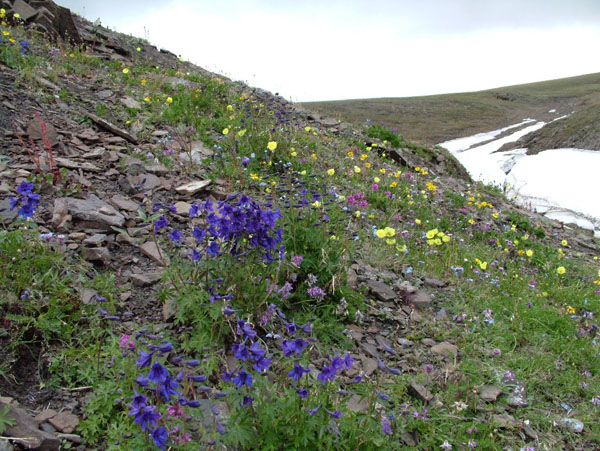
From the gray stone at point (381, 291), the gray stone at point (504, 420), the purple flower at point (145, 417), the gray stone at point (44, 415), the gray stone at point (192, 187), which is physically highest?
the gray stone at point (192, 187)

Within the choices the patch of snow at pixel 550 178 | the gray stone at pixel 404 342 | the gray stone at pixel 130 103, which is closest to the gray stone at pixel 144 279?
the gray stone at pixel 404 342

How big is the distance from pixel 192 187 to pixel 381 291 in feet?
8.17

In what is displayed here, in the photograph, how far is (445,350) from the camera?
3275mm

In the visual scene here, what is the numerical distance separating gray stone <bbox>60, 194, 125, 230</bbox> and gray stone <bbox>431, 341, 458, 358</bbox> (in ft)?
9.96

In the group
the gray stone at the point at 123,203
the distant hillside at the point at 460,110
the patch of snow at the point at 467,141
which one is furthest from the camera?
the distant hillside at the point at 460,110

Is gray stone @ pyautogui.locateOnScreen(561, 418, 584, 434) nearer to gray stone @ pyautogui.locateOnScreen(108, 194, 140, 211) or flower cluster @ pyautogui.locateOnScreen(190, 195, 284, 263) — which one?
flower cluster @ pyautogui.locateOnScreen(190, 195, 284, 263)

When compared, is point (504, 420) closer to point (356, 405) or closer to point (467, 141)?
point (356, 405)

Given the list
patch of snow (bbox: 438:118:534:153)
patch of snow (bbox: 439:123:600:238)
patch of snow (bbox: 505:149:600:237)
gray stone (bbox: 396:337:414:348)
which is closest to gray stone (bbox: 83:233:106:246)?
gray stone (bbox: 396:337:414:348)

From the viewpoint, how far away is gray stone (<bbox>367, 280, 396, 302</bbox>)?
149 inches

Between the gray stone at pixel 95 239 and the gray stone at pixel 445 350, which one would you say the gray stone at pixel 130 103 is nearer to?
the gray stone at pixel 95 239

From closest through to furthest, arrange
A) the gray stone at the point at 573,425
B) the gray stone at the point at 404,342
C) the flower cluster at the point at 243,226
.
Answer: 1. the flower cluster at the point at 243,226
2. the gray stone at the point at 573,425
3. the gray stone at the point at 404,342

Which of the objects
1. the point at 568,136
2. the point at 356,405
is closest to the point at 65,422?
the point at 356,405

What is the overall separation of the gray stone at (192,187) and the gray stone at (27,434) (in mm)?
2977

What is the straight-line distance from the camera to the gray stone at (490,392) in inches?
113
